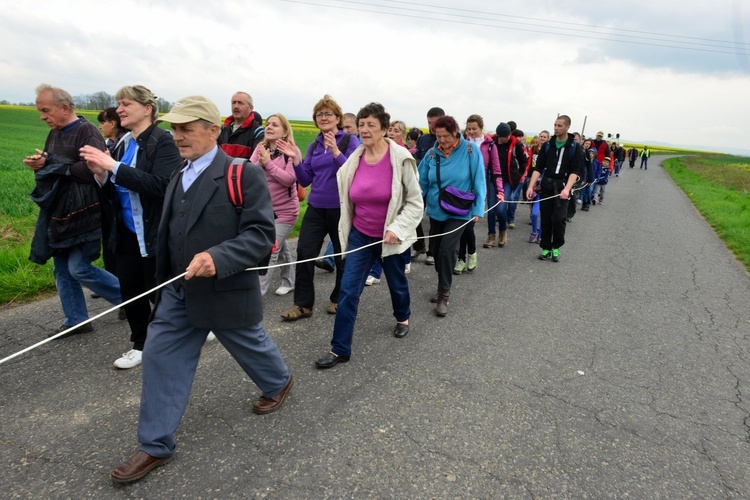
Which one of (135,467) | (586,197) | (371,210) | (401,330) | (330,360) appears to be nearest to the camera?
(135,467)

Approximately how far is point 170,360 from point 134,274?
4.16 ft

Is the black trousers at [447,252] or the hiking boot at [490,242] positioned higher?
the black trousers at [447,252]

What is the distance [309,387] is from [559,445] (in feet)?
5.59

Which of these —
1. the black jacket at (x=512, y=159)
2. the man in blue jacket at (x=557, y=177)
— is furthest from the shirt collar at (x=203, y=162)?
the black jacket at (x=512, y=159)

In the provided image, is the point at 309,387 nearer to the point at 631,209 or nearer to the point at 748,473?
the point at 748,473

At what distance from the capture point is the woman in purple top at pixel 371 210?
3658mm

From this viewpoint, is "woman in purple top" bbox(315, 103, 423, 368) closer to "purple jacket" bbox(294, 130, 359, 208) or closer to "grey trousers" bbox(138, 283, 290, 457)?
"purple jacket" bbox(294, 130, 359, 208)

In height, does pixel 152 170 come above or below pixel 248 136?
below

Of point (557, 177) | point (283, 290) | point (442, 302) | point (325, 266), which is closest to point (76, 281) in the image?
point (283, 290)

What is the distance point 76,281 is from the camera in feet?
13.2

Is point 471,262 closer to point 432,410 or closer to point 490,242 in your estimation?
point 490,242

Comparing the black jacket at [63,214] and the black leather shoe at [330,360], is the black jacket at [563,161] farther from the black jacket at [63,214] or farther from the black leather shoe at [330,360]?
the black jacket at [63,214]

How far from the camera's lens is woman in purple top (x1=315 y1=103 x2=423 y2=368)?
3.66 m

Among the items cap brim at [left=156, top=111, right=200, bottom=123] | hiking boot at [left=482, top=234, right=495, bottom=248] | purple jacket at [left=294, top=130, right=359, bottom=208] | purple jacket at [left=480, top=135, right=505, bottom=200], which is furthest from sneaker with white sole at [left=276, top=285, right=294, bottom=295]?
hiking boot at [left=482, top=234, right=495, bottom=248]
